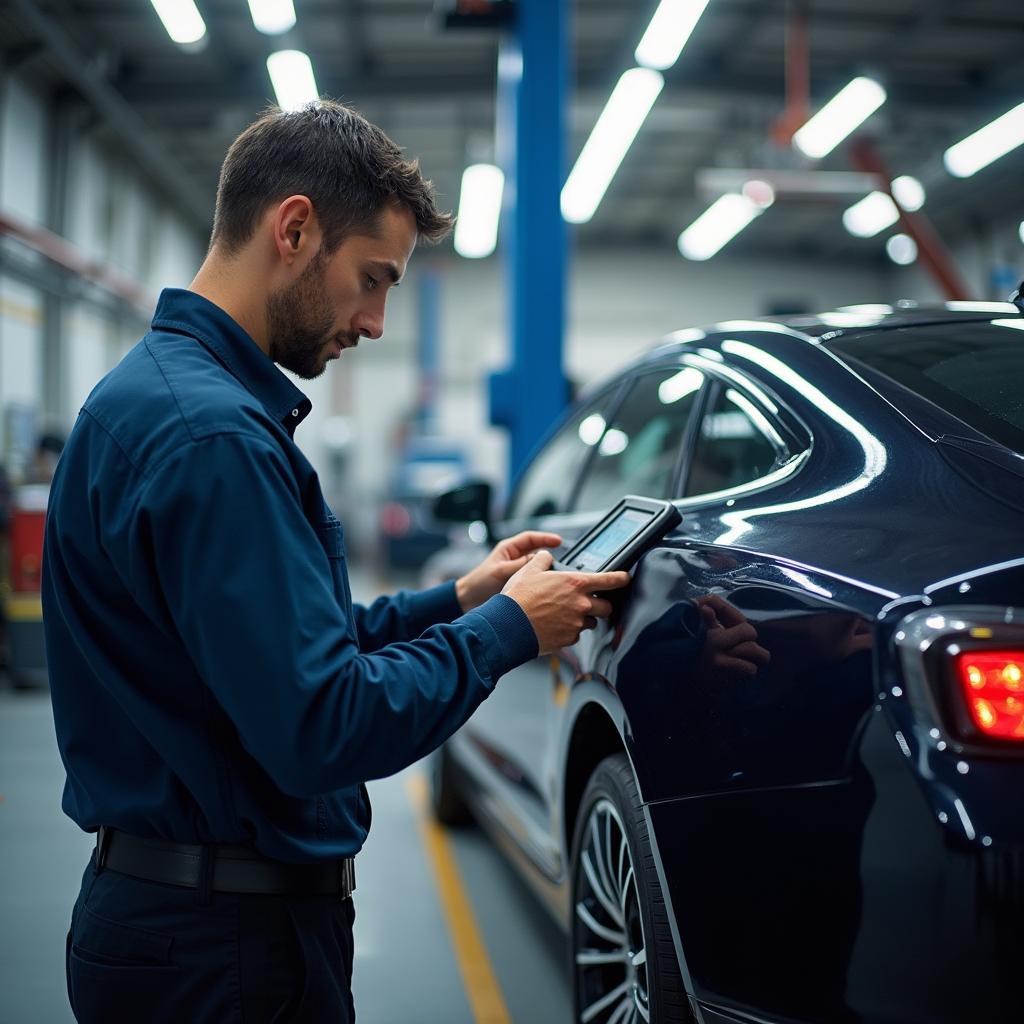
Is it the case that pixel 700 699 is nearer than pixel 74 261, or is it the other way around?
pixel 700 699

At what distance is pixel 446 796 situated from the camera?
4.28 metres

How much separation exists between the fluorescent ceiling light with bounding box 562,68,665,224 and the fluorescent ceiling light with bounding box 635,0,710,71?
36 centimetres

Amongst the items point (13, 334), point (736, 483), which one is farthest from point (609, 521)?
point (13, 334)

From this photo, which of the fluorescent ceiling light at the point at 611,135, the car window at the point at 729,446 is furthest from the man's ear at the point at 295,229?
the fluorescent ceiling light at the point at 611,135

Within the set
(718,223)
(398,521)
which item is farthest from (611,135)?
(398,521)

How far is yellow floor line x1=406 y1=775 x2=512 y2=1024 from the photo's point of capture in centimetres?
274

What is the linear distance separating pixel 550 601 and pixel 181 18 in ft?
27.5

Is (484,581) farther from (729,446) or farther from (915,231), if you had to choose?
(915,231)

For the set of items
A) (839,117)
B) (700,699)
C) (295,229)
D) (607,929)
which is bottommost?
(607,929)

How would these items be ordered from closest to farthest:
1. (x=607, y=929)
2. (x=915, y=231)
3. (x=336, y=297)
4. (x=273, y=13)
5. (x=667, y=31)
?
(x=336, y=297) < (x=607, y=929) < (x=273, y=13) < (x=667, y=31) < (x=915, y=231)

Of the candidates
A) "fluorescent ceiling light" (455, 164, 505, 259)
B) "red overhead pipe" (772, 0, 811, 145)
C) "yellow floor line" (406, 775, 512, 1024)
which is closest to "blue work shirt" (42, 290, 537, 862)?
"yellow floor line" (406, 775, 512, 1024)

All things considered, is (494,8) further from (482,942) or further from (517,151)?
(482,942)

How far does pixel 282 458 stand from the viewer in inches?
47.1

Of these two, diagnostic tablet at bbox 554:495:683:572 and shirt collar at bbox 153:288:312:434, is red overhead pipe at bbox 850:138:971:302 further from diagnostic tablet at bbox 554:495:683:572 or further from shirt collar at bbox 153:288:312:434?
shirt collar at bbox 153:288:312:434
